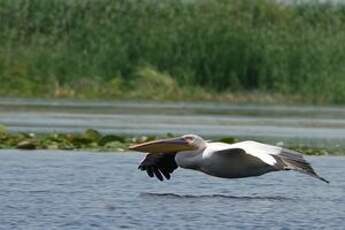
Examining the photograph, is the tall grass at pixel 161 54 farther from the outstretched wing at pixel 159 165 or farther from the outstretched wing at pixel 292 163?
the outstretched wing at pixel 292 163

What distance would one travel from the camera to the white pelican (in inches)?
531

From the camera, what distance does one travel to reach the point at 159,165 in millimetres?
14766

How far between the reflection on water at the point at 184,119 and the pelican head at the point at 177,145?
610 cm

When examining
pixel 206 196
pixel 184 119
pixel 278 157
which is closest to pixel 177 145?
pixel 206 196

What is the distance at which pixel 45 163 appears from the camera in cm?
1670

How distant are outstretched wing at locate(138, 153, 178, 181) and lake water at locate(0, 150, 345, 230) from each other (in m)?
0.16

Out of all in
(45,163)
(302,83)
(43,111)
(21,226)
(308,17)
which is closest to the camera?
(21,226)

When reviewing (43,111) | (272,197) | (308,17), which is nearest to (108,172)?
(272,197)

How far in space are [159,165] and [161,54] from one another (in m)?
16.7

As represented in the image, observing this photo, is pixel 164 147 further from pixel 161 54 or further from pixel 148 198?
pixel 161 54

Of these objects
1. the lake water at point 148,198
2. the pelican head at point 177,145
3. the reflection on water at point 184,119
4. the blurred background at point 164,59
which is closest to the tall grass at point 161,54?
the blurred background at point 164,59

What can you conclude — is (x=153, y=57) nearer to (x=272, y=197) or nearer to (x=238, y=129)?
(x=238, y=129)

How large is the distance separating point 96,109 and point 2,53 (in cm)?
466

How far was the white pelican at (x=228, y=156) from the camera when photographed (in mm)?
13477
